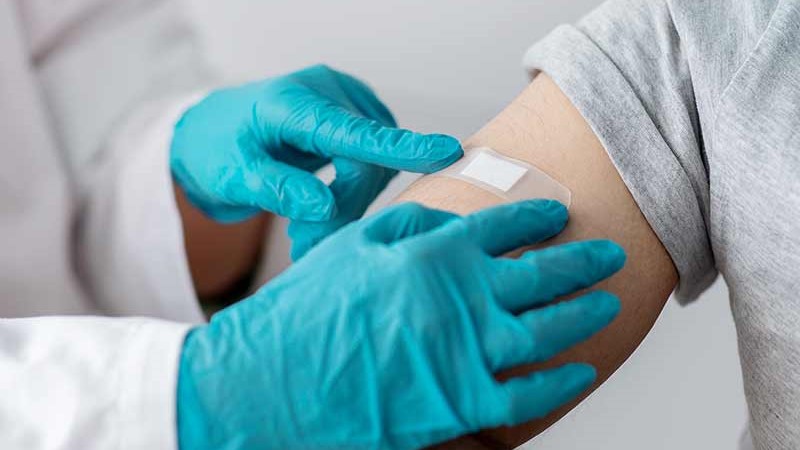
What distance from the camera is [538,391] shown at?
744 millimetres

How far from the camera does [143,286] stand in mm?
1349

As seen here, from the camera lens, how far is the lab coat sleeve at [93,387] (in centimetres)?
74

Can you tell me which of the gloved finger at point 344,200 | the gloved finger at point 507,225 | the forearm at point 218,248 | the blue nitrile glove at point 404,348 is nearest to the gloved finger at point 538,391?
the blue nitrile glove at point 404,348

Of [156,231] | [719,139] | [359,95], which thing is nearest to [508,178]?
[719,139]

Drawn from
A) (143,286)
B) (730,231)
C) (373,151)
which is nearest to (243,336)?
(373,151)

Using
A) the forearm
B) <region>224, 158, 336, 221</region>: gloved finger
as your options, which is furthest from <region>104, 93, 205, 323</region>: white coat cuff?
<region>224, 158, 336, 221</region>: gloved finger

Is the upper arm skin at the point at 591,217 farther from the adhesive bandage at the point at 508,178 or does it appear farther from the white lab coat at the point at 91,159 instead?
the white lab coat at the point at 91,159

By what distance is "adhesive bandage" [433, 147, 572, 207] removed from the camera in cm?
85

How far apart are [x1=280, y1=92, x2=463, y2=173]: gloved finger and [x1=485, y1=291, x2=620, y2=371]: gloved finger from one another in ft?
0.69

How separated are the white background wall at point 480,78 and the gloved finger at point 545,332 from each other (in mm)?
485

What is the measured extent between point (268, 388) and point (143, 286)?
0.66m

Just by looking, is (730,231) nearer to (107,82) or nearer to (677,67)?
(677,67)

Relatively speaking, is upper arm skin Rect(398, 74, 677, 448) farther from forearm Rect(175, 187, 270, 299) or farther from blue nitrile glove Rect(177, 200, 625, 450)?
forearm Rect(175, 187, 270, 299)

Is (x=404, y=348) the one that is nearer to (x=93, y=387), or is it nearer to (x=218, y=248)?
(x=93, y=387)
